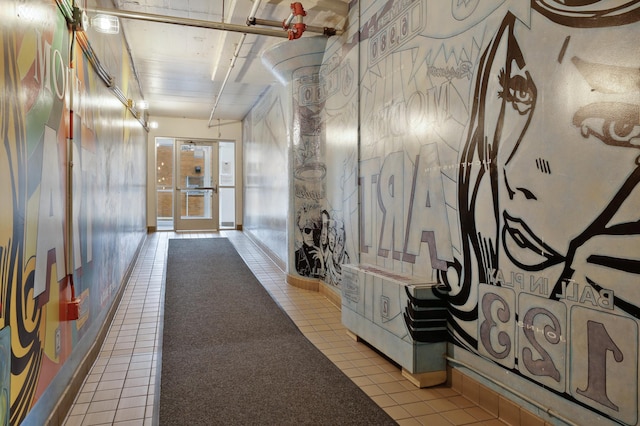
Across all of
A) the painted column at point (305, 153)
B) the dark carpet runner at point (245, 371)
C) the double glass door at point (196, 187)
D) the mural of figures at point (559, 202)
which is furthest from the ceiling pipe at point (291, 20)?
the double glass door at point (196, 187)

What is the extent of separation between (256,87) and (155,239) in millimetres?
4130

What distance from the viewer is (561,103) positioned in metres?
1.69

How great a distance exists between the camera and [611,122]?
58.8 inches

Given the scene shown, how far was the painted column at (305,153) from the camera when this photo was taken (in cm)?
464

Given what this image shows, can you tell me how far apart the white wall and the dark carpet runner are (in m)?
6.08

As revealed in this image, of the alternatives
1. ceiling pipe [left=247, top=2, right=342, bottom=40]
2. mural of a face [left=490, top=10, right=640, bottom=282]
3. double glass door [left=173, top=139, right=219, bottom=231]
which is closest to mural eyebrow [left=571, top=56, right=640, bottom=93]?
mural of a face [left=490, top=10, right=640, bottom=282]

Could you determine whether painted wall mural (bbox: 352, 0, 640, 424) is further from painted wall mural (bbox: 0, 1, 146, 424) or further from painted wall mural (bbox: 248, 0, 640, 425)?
painted wall mural (bbox: 0, 1, 146, 424)

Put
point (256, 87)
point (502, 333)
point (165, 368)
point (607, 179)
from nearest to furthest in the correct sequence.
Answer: point (607, 179) → point (502, 333) → point (165, 368) → point (256, 87)

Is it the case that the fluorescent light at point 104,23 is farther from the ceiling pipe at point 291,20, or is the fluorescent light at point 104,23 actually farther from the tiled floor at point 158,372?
the tiled floor at point 158,372

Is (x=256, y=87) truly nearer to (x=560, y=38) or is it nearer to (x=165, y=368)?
(x=165, y=368)

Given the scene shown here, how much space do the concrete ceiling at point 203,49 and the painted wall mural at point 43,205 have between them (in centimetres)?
157

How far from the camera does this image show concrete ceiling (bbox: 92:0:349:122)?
4020 mm

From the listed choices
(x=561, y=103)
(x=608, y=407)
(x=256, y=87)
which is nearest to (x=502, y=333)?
(x=608, y=407)

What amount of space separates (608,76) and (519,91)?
1.41 feet
